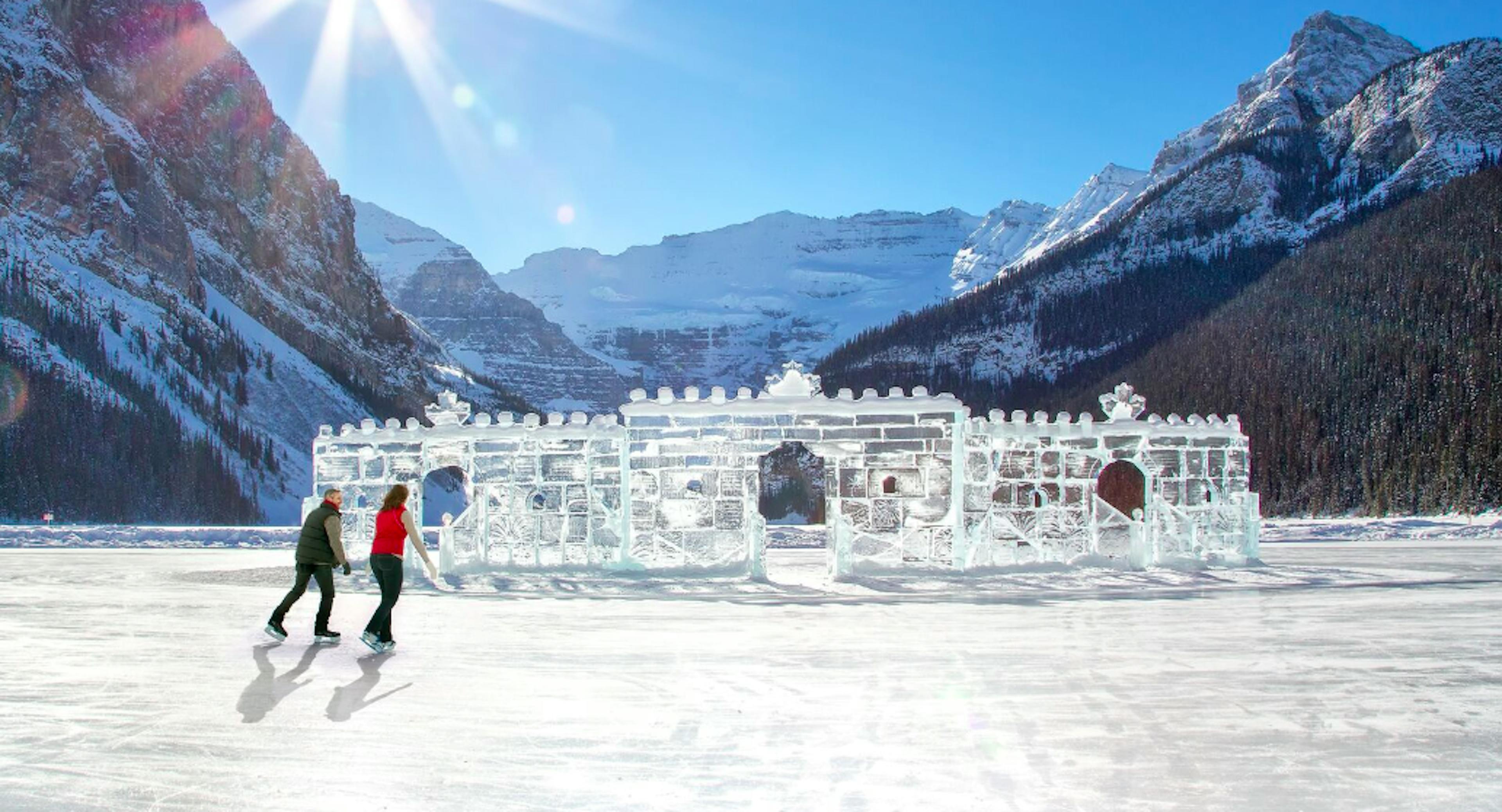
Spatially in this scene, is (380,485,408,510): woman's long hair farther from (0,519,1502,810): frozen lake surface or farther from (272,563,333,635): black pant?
(0,519,1502,810): frozen lake surface

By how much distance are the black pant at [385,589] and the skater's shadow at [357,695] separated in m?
0.59

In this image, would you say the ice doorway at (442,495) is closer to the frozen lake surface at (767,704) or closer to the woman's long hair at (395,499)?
the frozen lake surface at (767,704)

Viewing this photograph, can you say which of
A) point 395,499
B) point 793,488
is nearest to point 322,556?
point 395,499

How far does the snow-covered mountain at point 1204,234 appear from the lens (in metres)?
120

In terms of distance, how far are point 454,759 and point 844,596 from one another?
26.8 feet

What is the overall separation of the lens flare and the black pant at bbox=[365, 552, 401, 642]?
7429cm

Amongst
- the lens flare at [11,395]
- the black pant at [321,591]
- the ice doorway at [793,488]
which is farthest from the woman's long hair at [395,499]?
the lens flare at [11,395]

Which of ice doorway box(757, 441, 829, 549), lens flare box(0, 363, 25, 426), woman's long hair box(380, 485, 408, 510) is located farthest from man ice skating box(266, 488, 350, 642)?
lens flare box(0, 363, 25, 426)

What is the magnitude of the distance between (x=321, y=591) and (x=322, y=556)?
1.18 ft

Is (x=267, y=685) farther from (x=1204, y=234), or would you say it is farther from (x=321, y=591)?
(x=1204, y=234)

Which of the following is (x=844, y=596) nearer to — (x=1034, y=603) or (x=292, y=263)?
(x=1034, y=603)

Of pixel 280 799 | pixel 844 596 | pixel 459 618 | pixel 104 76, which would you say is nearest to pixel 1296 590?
pixel 844 596

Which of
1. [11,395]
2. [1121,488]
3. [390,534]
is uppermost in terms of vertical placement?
[11,395]

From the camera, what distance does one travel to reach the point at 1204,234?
5217 inches
